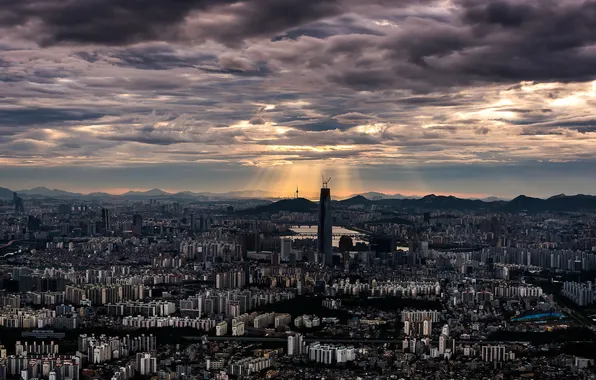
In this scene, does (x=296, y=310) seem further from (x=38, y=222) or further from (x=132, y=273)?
(x=38, y=222)

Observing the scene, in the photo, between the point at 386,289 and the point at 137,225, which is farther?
the point at 137,225

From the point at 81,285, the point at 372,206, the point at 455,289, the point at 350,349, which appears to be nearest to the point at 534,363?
the point at 350,349

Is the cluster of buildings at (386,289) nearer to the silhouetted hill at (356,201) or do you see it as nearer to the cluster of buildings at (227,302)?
the cluster of buildings at (227,302)

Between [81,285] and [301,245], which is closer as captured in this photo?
[81,285]

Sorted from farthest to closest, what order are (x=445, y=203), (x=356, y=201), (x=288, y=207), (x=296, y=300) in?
1. (x=356, y=201)
2. (x=445, y=203)
3. (x=288, y=207)
4. (x=296, y=300)

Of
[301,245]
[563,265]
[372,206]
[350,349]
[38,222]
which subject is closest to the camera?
[350,349]

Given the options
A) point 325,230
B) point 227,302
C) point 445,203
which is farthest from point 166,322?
point 445,203

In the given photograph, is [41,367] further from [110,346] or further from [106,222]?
[106,222]
